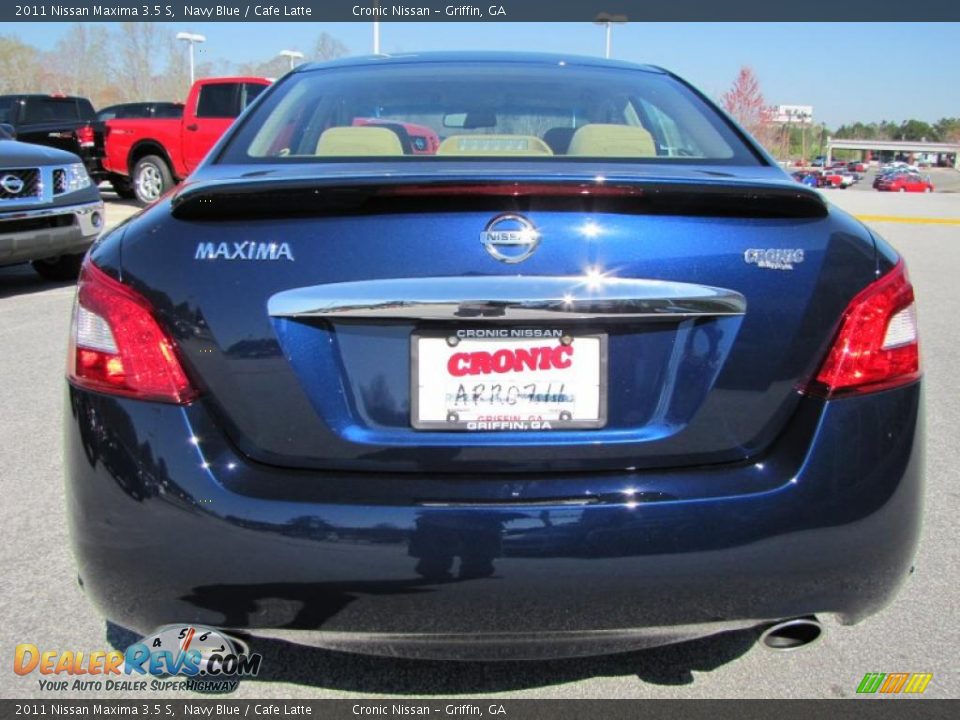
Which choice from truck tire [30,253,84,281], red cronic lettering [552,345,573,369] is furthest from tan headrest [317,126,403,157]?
truck tire [30,253,84,281]

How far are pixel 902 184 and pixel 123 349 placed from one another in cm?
5844

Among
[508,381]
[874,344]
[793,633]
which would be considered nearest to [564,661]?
[793,633]

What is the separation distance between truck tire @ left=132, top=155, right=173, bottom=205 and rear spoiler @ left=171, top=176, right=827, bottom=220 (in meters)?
13.4

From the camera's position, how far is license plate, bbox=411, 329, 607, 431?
1.64 metres

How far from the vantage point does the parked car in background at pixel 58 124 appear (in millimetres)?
14734

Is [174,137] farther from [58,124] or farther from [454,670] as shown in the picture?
[454,670]

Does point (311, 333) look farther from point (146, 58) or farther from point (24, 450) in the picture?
point (146, 58)

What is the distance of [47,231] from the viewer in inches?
270

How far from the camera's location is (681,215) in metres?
1.68

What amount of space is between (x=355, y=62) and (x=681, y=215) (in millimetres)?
1724

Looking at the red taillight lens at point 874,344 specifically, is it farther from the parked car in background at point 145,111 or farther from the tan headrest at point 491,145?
the parked car in background at point 145,111

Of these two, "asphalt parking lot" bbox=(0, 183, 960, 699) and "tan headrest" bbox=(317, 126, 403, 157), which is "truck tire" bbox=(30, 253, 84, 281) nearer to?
"asphalt parking lot" bbox=(0, 183, 960, 699)
